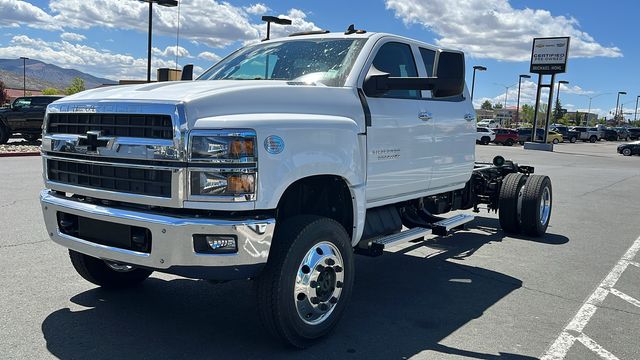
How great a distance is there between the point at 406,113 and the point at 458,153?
135 centimetres

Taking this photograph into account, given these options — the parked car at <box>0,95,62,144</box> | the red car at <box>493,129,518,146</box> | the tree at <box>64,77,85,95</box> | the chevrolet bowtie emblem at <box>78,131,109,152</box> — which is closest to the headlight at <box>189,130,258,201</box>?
the chevrolet bowtie emblem at <box>78,131,109,152</box>

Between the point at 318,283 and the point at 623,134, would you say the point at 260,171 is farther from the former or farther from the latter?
the point at 623,134

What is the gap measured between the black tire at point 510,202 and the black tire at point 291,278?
4563 mm

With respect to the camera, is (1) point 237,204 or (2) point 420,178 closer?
(1) point 237,204

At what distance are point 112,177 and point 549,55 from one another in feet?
152

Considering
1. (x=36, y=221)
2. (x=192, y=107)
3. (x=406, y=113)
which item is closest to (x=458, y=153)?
(x=406, y=113)

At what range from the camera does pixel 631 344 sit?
4227 millimetres

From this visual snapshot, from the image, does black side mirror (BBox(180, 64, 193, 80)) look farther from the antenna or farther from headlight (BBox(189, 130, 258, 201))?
the antenna

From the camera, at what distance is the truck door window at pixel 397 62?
4898 mm

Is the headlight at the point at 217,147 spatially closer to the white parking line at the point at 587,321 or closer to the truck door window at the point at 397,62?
the truck door window at the point at 397,62

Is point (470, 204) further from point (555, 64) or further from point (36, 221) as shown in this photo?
point (555, 64)

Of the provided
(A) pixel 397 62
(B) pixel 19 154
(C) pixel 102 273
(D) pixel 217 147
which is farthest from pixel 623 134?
(D) pixel 217 147

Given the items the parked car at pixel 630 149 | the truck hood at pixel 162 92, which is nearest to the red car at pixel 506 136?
the parked car at pixel 630 149

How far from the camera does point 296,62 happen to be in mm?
4863
